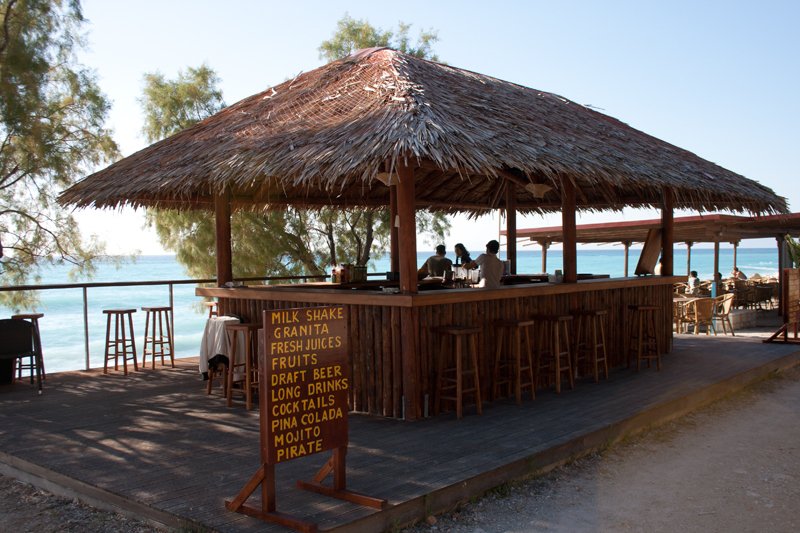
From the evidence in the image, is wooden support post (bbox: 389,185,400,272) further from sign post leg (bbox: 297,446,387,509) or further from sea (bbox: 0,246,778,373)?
sea (bbox: 0,246,778,373)

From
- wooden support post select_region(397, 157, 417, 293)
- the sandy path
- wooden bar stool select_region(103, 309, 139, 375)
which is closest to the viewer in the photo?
the sandy path

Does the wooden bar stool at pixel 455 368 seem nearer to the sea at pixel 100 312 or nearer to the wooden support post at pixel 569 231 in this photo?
the wooden support post at pixel 569 231

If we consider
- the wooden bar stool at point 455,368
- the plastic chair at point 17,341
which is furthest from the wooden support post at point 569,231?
the plastic chair at point 17,341

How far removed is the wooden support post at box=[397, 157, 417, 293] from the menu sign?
187 cm

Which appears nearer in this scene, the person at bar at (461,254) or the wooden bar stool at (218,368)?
the wooden bar stool at (218,368)

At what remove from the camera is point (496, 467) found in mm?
4523

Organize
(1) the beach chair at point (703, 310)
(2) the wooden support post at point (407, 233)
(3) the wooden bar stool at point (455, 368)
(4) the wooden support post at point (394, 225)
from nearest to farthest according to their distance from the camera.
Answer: (2) the wooden support post at point (407, 233) → (3) the wooden bar stool at point (455, 368) → (4) the wooden support post at point (394, 225) → (1) the beach chair at point (703, 310)

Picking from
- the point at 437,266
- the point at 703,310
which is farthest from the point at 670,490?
the point at 703,310

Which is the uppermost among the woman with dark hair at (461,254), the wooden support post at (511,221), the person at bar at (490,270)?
the wooden support post at (511,221)

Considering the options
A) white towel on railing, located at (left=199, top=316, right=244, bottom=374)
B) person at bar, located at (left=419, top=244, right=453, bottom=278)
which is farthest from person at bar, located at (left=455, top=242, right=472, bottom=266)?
white towel on railing, located at (left=199, top=316, right=244, bottom=374)

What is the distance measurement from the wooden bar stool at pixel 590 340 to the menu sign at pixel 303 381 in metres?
4.33

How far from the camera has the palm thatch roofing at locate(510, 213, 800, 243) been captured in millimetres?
14070

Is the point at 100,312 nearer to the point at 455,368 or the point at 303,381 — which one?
the point at 455,368

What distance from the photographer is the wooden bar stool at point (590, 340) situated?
7.70m
